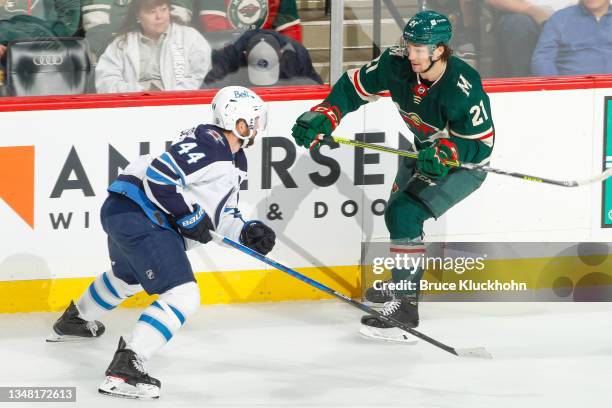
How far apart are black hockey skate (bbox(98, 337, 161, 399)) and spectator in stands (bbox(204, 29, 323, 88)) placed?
5.16 feet

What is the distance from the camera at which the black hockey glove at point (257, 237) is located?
14.5 feet

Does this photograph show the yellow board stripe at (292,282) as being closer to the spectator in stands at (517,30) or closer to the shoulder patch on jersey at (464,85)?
the spectator in stands at (517,30)

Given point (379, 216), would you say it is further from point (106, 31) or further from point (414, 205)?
point (106, 31)

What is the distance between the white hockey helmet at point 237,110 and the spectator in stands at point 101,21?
1.05 m

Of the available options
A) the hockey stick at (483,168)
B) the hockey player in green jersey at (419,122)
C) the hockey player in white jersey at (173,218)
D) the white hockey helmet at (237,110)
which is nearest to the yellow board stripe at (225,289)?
the hockey player in green jersey at (419,122)

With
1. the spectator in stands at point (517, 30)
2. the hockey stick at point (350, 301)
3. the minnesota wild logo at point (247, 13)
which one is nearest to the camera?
the hockey stick at point (350, 301)

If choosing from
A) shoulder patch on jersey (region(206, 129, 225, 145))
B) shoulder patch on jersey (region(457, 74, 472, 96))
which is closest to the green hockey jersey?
shoulder patch on jersey (region(457, 74, 472, 96))

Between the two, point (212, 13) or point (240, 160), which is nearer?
point (240, 160)

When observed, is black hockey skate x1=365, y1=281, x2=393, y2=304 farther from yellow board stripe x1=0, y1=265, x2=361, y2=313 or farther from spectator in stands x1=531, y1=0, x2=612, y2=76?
spectator in stands x1=531, y1=0, x2=612, y2=76

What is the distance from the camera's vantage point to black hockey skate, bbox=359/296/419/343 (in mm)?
4883

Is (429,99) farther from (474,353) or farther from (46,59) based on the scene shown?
(46,59)

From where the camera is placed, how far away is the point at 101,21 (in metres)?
5.21

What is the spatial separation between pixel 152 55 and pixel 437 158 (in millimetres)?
1336

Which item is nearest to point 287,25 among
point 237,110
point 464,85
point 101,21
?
point 101,21
